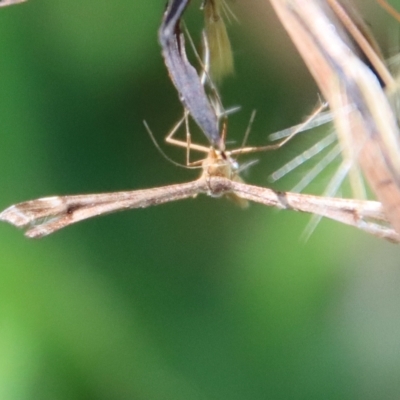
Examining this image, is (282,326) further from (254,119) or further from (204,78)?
(204,78)

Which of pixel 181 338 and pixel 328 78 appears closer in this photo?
pixel 328 78

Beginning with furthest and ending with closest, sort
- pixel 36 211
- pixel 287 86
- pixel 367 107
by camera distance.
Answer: pixel 287 86, pixel 36 211, pixel 367 107

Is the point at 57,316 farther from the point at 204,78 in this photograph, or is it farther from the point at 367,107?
the point at 367,107

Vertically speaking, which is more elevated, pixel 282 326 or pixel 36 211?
pixel 36 211

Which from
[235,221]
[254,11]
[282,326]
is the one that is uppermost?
[254,11]

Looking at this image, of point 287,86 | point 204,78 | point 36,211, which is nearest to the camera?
point 204,78

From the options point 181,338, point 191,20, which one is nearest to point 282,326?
Result: point 181,338

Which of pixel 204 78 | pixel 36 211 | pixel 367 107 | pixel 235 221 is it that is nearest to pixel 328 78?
pixel 367 107
